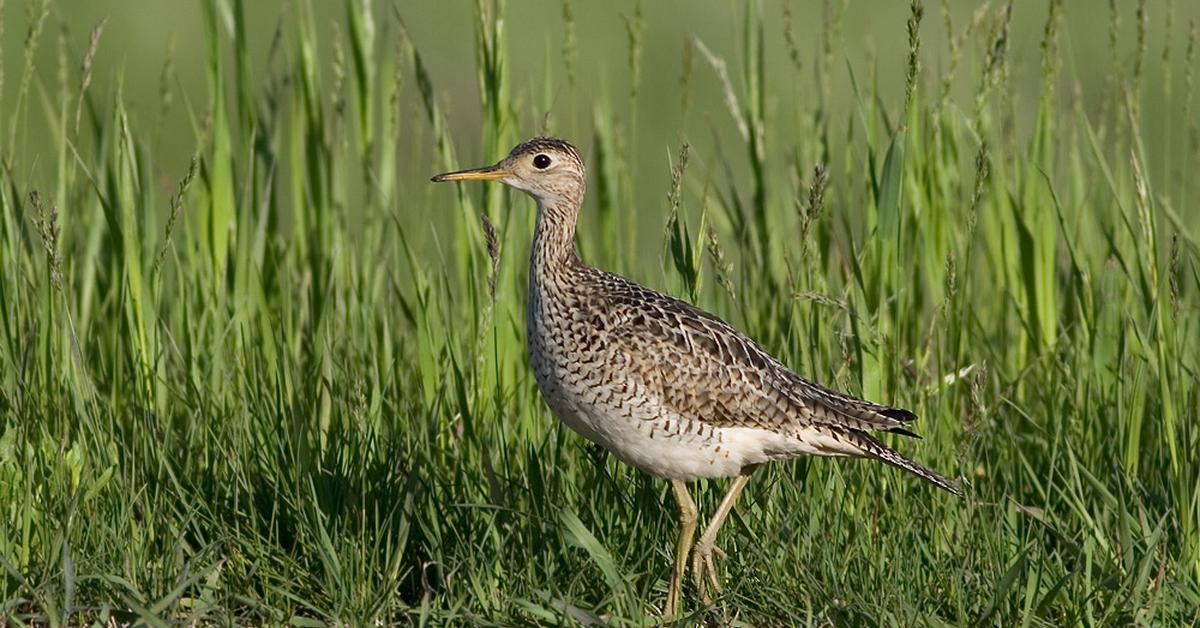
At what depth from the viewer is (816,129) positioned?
6.60 metres

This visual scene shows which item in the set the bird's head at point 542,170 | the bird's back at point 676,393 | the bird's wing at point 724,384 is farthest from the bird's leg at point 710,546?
the bird's head at point 542,170

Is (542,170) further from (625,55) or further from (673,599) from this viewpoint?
(625,55)

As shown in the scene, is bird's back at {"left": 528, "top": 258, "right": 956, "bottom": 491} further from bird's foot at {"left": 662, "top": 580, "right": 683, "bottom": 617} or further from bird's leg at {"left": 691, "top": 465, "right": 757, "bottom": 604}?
bird's foot at {"left": 662, "top": 580, "right": 683, "bottom": 617}

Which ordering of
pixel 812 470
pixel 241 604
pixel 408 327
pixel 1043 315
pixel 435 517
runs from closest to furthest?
1. pixel 241 604
2. pixel 435 517
3. pixel 812 470
4. pixel 1043 315
5. pixel 408 327

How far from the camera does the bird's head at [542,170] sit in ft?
18.4

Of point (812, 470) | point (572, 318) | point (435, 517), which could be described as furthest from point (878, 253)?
point (435, 517)

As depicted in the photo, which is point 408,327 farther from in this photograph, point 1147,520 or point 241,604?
point 1147,520

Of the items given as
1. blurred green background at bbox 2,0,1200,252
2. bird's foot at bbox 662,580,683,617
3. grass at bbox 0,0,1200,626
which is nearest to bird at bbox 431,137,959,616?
bird's foot at bbox 662,580,683,617

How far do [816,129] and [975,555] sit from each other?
85.9 inches

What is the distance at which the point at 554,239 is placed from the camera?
5.52m

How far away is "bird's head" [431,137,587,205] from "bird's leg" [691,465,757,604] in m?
1.14

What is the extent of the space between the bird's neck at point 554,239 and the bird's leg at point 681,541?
82cm

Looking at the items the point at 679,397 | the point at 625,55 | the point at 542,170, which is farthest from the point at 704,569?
the point at 625,55

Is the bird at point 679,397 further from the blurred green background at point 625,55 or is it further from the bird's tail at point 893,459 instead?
the blurred green background at point 625,55
